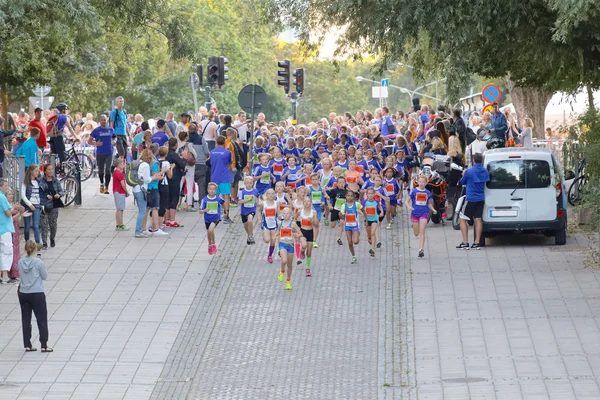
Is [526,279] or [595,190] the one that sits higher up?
[595,190]

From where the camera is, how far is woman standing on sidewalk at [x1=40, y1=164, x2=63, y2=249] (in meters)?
22.3

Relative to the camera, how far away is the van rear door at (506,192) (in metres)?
22.4

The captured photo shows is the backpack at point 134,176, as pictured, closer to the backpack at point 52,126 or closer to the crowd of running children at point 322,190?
the crowd of running children at point 322,190

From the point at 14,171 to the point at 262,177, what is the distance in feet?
15.0

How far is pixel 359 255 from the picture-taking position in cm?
2247

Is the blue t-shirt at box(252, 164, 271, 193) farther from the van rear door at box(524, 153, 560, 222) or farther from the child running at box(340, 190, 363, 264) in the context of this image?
the van rear door at box(524, 153, 560, 222)

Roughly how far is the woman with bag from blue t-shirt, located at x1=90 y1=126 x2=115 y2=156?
596 cm

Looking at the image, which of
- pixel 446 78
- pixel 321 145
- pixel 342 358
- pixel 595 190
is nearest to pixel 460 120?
pixel 321 145

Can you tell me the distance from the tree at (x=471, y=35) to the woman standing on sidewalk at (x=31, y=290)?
7137 millimetres

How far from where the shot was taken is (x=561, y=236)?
22594 mm

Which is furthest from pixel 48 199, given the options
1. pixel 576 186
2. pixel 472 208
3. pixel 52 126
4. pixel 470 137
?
pixel 576 186

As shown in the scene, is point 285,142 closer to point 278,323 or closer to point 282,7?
point 282,7

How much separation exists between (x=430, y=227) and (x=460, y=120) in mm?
3159

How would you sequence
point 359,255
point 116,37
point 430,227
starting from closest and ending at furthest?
point 359,255
point 430,227
point 116,37
